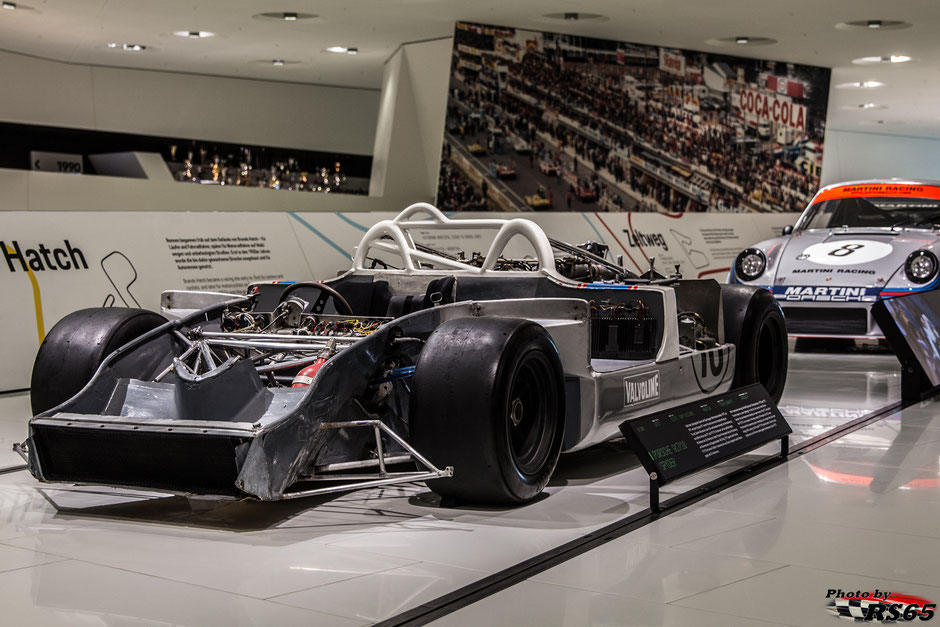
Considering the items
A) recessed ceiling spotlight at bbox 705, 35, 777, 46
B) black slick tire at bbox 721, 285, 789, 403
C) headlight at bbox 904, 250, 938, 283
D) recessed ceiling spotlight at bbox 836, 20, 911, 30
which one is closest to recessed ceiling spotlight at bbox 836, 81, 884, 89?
recessed ceiling spotlight at bbox 705, 35, 777, 46

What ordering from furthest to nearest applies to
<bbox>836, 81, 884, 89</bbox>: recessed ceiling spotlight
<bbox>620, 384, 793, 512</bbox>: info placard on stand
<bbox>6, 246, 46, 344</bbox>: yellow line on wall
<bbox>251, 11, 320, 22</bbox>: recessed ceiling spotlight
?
<bbox>836, 81, 884, 89</bbox>: recessed ceiling spotlight, <bbox>251, 11, 320, 22</bbox>: recessed ceiling spotlight, <bbox>6, 246, 46, 344</bbox>: yellow line on wall, <bbox>620, 384, 793, 512</bbox>: info placard on stand

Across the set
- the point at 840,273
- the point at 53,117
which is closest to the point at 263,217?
the point at 840,273

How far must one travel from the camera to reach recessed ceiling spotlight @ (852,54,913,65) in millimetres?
18281

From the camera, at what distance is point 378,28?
1493 cm

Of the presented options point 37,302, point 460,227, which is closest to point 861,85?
point 460,227

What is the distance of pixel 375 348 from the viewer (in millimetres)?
4234

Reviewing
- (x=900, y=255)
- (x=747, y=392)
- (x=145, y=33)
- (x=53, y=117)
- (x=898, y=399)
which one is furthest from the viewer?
(x=53, y=117)

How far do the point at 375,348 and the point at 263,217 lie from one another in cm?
538

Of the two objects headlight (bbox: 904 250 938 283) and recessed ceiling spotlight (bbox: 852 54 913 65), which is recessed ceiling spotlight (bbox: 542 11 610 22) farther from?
headlight (bbox: 904 250 938 283)

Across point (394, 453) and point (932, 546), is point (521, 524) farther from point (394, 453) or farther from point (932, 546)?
point (932, 546)

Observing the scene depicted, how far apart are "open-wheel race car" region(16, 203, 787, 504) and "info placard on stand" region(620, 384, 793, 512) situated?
15.4 inches

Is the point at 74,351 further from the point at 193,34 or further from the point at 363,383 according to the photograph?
the point at 193,34

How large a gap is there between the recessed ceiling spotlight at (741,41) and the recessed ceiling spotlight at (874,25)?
1.32 m

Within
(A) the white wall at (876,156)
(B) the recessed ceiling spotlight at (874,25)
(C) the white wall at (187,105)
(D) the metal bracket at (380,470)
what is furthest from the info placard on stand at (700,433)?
(A) the white wall at (876,156)
